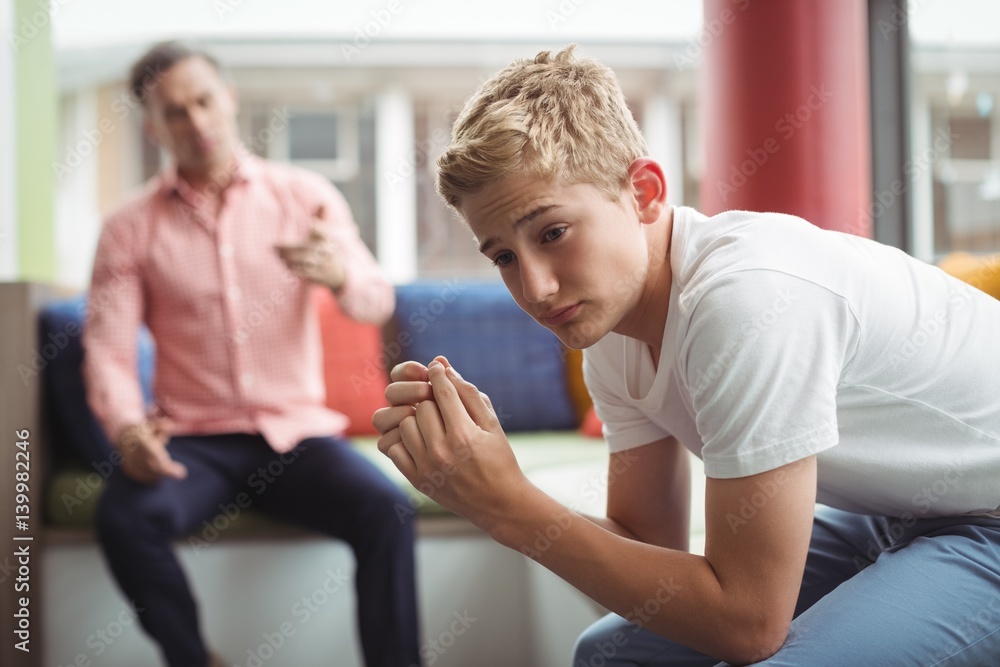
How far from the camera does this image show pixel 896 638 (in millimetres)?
844

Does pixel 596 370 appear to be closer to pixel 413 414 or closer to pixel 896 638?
pixel 413 414

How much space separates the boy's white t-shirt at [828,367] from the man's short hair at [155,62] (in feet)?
5.34

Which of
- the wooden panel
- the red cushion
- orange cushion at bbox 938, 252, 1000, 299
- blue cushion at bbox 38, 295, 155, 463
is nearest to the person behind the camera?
orange cushion at bbox 938, 252, 1000, 299

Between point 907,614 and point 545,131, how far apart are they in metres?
0.66

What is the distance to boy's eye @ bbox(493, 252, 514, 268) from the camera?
3.20 feet

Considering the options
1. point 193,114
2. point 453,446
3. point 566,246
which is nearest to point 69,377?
point 193,114

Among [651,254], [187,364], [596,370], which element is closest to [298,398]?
[187,364]

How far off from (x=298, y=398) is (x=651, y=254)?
1.37 metres

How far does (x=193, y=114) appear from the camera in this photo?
214cm

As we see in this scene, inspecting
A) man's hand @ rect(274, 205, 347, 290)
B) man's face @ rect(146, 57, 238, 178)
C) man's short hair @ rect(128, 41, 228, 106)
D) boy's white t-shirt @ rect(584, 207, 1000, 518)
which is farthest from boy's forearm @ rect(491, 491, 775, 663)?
man's short hair @ rect(128, 41, 228, 106)

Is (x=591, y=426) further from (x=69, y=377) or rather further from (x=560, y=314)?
(x=560, y=314)

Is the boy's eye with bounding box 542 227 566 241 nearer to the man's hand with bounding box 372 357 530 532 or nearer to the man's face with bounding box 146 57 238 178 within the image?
the man's hand with bounding box 372 357 530 532

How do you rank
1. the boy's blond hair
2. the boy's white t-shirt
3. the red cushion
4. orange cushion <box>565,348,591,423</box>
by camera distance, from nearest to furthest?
the boy's white t-shirt, the boy's blond hair, the red cushion, orange cushion <box>565,348,591,423</box>

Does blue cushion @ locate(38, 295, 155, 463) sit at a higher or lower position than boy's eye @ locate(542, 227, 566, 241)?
lower
